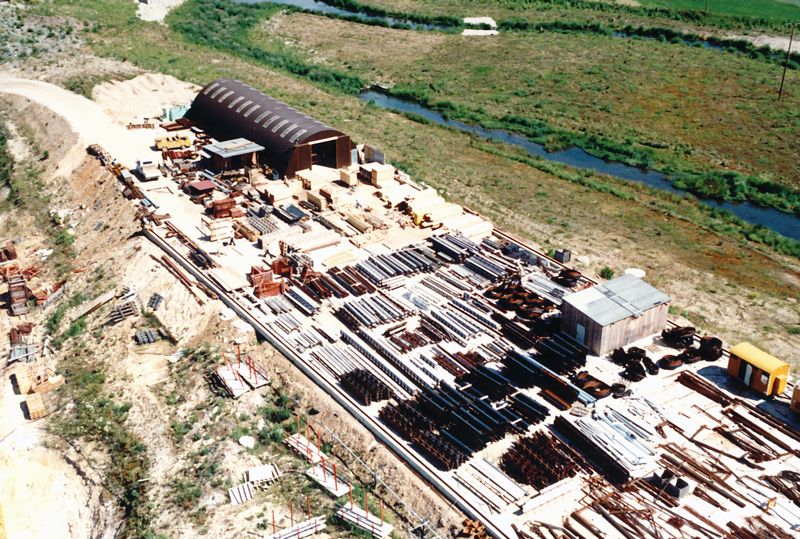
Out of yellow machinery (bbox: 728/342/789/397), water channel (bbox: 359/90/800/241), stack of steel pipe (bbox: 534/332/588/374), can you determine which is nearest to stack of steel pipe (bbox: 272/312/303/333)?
stack of steel pipe (bbox: 534/332/588/374)

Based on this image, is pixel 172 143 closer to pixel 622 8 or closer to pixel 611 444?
pixel 611 444

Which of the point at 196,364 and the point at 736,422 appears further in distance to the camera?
the point at 196,364

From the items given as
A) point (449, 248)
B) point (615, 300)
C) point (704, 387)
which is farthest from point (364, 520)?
point (449, 248)

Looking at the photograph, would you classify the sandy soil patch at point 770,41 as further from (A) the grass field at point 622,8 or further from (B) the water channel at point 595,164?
(B) the water channel at point 595,164

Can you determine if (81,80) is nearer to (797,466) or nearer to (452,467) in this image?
(452,467)

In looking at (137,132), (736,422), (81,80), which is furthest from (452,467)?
(81,80)

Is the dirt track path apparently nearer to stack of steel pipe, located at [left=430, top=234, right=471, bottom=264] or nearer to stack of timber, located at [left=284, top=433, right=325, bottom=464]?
stack of steel pipe, located at [left=430, top=234, right=471, bottom=264]

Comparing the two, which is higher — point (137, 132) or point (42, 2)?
point (42, 2)
